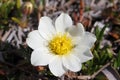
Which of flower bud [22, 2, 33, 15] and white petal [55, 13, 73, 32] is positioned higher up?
white petal [55, 13, 73, 32]

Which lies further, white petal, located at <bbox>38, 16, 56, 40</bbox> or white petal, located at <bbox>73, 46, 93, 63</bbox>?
white petal, located at <bbox>38, 16, 56, 40</bbox>

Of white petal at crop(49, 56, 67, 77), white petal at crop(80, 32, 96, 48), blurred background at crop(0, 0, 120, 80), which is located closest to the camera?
white petal at crop(49, 56, 67, 77)

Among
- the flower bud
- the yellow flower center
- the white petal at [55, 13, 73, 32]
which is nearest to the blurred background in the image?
the flower bud

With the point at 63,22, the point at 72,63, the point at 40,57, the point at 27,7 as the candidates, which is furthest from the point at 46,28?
the point at 27,7

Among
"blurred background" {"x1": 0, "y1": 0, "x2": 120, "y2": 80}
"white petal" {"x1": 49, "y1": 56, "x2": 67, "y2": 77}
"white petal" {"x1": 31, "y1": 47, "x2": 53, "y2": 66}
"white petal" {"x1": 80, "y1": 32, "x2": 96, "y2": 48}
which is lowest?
"blurred background" {"x1": 0, "y1": 0, "x2": 120, "y2": 80}

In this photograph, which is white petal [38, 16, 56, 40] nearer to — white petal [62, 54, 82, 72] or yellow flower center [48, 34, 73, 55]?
yellow flower center [48, 34, 73, 55]
